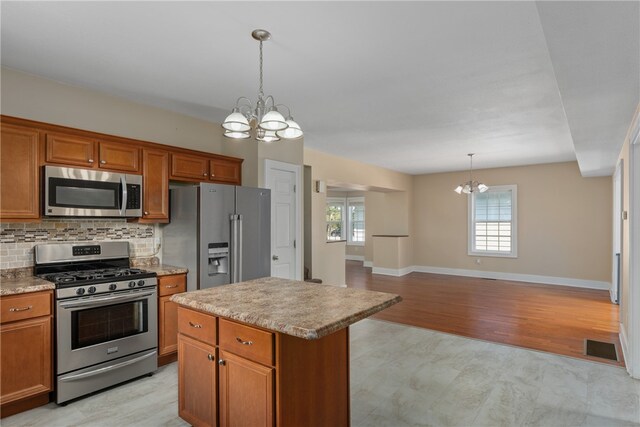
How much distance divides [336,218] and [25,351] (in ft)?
32.0

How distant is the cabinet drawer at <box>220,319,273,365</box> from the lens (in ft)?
5.71

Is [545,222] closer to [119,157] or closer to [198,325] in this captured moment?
[198,325]

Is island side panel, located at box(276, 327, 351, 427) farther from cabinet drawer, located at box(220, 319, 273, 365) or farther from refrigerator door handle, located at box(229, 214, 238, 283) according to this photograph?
refrigerator door handle, located at box(229, 214, 238, 283)

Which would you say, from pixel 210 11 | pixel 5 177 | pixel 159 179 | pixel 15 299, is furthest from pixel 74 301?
pixel 210 11

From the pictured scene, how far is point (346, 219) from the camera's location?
11773 mm

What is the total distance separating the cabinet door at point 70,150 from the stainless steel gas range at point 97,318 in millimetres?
752

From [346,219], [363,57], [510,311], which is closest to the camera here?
[363,57]

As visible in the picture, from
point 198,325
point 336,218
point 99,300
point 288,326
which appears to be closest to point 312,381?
point 288,326

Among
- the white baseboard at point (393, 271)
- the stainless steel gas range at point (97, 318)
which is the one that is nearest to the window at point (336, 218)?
the white baseboard at point (393, 271)

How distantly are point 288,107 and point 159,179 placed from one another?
1525mm

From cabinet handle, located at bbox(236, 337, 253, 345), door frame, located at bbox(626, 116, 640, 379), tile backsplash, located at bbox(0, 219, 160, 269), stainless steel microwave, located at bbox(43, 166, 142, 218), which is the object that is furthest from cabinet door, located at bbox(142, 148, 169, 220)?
door frame, located at bbox(626, 116, 640, 379)

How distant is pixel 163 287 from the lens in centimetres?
327

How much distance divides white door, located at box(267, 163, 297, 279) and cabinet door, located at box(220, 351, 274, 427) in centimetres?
256

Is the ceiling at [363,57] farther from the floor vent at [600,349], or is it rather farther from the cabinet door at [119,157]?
the floor vent at [600,349]
